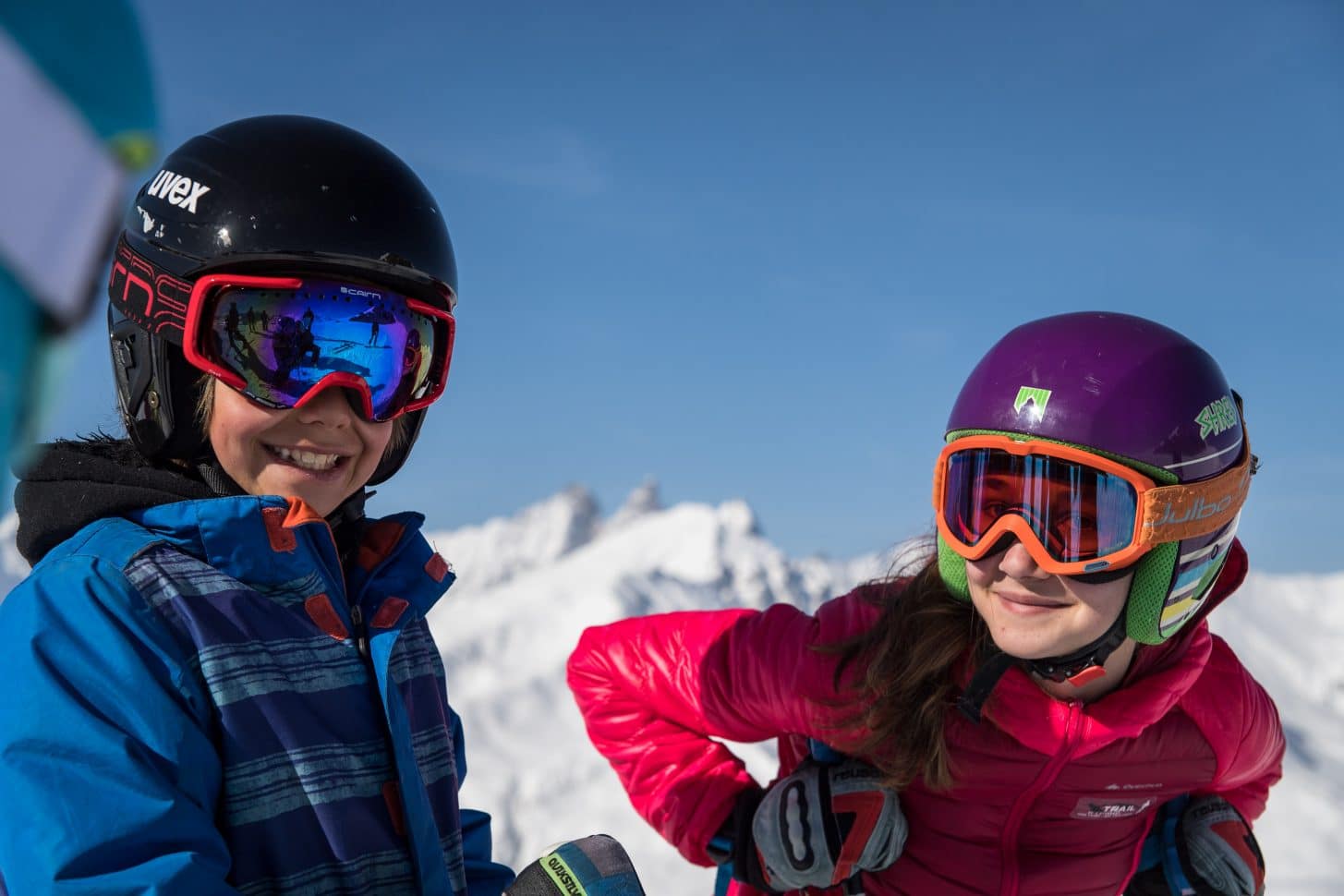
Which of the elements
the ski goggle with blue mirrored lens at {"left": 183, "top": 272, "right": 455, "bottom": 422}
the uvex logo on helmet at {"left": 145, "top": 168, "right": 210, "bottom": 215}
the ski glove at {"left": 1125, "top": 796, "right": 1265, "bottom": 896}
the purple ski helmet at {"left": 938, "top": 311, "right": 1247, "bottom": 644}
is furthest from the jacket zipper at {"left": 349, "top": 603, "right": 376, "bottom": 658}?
the ski glove at {"left": 1125, "top": 796, "right": 1265, "bottom": 896}

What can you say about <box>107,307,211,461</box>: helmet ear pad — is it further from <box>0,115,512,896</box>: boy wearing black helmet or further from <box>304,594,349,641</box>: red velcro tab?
<box>304,594,349,641</box>: red velcro tab

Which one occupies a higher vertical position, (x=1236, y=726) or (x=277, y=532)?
(x=277, y=532)

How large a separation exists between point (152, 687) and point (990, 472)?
6.46 ft

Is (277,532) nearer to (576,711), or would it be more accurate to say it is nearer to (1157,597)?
(1157,597)

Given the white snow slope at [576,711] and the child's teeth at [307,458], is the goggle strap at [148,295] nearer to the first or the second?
the child's teeth at [307,458]

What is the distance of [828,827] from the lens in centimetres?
289

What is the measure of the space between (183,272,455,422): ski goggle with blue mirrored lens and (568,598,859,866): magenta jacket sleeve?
1398 mm

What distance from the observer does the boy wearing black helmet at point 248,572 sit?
1.46 metres

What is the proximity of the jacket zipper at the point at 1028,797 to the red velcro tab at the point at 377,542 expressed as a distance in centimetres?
182

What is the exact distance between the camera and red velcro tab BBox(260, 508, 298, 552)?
5.87ft

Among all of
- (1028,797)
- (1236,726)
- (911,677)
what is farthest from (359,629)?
(1236,726)

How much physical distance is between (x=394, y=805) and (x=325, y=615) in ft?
1.15

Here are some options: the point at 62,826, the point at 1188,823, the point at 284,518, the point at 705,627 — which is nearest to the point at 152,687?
the point at 62,826

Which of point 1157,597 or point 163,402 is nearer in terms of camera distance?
point 163,402
